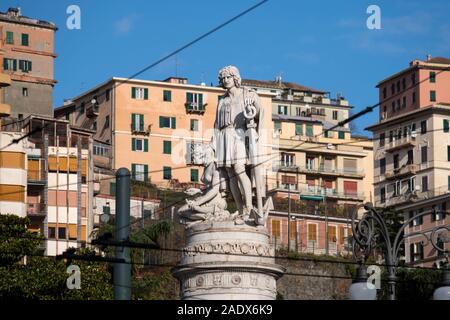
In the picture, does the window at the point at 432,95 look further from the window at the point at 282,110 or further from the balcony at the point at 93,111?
the balcony at the point at 93,111

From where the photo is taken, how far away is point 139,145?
172 metres

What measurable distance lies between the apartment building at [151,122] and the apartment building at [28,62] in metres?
8.09

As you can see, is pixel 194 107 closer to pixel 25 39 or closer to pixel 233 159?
pixel 25 39

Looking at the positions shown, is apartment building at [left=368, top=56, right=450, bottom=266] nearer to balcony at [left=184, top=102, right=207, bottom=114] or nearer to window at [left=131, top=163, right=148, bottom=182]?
balcony at [left=184, top=102, right=207, bottom=114]

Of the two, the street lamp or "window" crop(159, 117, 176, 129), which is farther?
"window" crop(159, 117, 176, 129)

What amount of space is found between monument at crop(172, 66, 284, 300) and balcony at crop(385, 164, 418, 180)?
12281 centimetres

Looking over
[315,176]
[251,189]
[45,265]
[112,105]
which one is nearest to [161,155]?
[112,105]

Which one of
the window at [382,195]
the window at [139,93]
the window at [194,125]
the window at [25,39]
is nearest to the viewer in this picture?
the window at [25,39]

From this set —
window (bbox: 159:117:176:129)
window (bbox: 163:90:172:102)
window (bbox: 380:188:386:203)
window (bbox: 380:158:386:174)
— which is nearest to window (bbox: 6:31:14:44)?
window (bbox: 163:90:172:102)

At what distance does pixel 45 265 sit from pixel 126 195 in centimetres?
5114

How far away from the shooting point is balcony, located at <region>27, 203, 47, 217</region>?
429ft

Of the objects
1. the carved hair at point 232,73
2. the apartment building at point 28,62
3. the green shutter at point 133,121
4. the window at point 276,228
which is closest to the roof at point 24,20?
the apartment building at point 28,62

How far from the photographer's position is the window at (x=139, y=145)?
172 m
